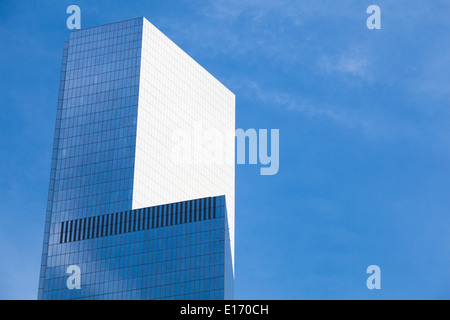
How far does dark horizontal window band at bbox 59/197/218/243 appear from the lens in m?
177

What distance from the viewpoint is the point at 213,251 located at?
561 feet

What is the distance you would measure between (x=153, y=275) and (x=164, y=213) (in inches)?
512

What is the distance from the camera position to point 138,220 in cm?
18400

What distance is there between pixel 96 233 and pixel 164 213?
14.5 meters

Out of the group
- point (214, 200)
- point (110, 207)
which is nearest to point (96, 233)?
point (110, 207)

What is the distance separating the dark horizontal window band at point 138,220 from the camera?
17712cm
